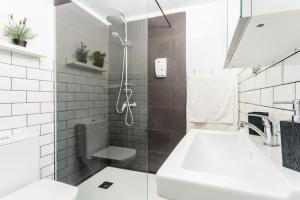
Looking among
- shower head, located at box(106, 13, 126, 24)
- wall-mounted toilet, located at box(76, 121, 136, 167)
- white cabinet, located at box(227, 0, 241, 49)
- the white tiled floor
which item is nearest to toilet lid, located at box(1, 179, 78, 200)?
the white tiled floor

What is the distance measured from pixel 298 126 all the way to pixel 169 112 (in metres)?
1.66

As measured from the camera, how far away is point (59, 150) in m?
1.63

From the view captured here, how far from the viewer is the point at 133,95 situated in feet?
6.51

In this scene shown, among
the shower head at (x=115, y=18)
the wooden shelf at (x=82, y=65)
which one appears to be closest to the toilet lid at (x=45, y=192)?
the wooden shelf at (x=82, y=65)

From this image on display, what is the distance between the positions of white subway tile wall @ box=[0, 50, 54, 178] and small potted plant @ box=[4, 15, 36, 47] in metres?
0.10

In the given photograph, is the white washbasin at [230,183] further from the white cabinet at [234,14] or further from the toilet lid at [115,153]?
the toilet lid at [115,153]

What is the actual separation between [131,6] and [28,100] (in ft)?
4.62

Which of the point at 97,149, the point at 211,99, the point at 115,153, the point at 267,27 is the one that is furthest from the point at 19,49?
the point at 211,99

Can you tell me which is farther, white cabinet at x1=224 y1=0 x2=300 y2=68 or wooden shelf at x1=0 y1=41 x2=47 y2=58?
wooden shelf at x1=0 y1=41 x2=47 y2=58

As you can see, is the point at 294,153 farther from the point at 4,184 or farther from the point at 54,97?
the point at 54,97

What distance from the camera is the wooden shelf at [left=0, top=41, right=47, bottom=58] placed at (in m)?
1.12

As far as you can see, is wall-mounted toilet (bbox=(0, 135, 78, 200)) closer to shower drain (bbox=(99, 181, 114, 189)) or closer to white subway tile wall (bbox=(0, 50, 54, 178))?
white subway tile wall (bbox=(0, 50, 54, 178))

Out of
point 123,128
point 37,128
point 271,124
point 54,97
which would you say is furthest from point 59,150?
point 271,124

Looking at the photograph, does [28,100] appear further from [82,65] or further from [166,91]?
[166,91]
